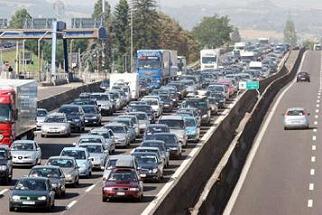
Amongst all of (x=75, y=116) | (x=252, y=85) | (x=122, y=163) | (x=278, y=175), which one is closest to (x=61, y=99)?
(x=252, y=85)

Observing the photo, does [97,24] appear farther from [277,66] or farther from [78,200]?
[78,200]

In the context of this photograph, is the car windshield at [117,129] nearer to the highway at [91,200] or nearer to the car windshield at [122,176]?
the highway at [91,200]

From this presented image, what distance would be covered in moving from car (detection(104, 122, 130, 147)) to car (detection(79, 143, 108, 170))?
26.0 ft

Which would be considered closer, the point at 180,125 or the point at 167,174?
the point at 167,174

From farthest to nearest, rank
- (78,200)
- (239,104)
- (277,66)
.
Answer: (277,66)
(239,104)
(78,200)

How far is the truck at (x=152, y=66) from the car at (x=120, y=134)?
42.4 meters

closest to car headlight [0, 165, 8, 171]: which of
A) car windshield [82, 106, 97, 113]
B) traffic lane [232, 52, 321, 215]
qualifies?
traffic lane [232, 52, 321, 215]

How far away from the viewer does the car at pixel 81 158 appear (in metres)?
42.9

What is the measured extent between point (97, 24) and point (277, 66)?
117 ft

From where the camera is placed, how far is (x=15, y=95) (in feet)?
155

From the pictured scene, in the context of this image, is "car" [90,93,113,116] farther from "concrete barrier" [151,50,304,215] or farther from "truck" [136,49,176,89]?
"truck" [136,49,176,89]

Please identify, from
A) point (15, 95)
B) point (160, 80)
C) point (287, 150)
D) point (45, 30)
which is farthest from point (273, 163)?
point (45, 30)

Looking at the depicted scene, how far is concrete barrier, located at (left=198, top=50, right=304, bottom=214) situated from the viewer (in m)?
35.6

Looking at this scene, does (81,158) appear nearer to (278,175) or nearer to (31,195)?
(31,195)
